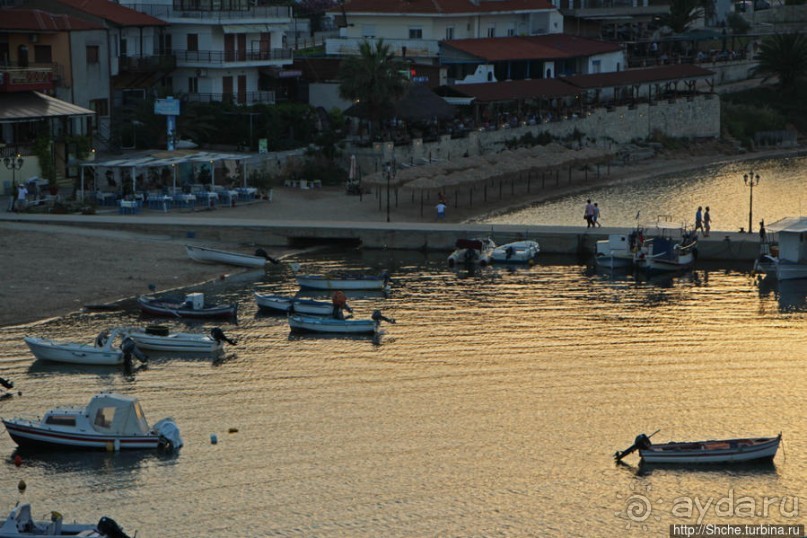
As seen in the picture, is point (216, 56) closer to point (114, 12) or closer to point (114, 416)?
point (114, 12)

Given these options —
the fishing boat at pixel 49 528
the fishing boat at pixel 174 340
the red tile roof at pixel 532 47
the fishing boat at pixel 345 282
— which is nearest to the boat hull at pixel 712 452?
the fishing boat at pixel 49 528

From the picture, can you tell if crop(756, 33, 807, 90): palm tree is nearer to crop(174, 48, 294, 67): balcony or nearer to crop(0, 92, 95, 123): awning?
crop(174, 48, 294, 67): balcony

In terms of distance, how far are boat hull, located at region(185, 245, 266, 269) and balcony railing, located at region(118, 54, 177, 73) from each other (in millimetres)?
32515

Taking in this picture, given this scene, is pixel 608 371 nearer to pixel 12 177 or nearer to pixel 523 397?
pixel 523 397

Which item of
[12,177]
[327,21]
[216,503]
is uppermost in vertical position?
[327,21]

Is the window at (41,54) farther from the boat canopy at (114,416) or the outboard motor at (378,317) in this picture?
the boat canopy at (114,416)

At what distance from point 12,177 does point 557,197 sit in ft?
122

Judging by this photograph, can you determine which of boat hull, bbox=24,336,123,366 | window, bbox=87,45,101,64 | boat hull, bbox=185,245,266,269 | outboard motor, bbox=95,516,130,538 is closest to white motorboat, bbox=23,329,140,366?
boat hull, bbox=24,336,123,366

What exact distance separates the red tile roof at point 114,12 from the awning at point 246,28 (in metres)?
4.59

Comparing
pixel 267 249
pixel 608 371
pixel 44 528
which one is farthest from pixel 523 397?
pixel 267 249

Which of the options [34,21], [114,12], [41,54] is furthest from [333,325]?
[114,12]

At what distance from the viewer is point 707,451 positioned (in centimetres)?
5109

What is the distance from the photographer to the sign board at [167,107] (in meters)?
104

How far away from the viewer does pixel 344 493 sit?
4872cm
